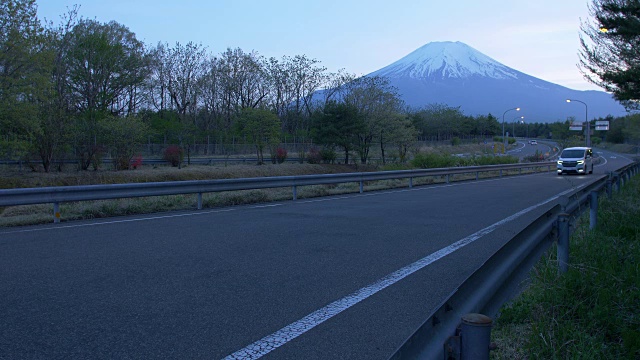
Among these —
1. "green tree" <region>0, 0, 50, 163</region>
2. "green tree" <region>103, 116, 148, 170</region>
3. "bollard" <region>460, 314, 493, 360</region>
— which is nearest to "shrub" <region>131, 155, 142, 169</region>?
"green tree" <region>103, 116, 148, 170</region>

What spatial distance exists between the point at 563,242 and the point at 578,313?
712mm

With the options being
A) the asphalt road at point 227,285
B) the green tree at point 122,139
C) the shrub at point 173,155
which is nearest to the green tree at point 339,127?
the shrub at point 173,155

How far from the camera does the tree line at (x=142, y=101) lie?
94.3ft

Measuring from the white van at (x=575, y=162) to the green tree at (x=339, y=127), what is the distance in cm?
2064

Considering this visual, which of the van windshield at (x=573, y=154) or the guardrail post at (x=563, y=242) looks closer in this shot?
the guardrail post at (x=563, y=242)

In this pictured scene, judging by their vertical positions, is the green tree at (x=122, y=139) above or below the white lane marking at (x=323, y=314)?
above

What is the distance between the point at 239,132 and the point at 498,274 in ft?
199

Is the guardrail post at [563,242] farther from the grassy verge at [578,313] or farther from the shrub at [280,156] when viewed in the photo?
the shrub at [280,156]

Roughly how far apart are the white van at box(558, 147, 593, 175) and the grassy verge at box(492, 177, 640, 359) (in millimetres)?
27900

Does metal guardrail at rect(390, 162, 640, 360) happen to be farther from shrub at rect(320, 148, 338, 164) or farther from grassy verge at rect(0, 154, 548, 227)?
shrub at rect(320, 148, 338, 164)

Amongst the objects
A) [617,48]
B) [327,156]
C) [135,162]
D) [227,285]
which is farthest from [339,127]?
[227,285]

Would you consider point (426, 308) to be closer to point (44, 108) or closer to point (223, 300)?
point (223, 300)

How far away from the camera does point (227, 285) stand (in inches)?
210

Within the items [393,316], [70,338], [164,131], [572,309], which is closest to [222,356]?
[70,338]
